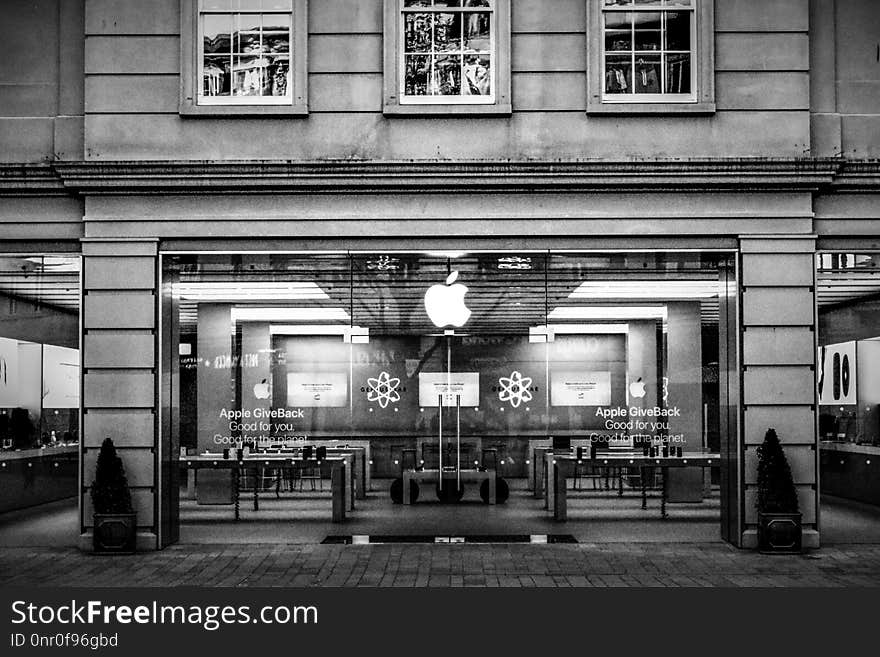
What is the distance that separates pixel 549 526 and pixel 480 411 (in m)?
1.78

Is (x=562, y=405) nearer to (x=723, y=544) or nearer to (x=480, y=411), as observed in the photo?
(x=480, y=411)

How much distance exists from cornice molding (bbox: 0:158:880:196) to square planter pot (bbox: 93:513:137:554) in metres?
3.80

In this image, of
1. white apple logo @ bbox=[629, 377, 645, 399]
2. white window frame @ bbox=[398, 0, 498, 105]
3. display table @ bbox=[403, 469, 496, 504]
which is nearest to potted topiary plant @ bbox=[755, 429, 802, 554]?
white apple logo @ bbox=[629, 377, 645, 399]

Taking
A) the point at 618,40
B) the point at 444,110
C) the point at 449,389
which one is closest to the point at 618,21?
the point at 618,40

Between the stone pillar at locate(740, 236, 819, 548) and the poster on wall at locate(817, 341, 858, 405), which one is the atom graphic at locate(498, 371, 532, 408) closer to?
the stone pillar at locate(740, 236, 819, 548)

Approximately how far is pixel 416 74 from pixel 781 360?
18.1 feet

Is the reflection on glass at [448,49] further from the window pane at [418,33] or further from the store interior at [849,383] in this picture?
the store interior at [849,383]

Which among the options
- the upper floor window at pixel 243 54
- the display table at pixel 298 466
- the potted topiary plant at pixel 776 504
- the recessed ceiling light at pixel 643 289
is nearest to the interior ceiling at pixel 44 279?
the display table at pixel 298 466

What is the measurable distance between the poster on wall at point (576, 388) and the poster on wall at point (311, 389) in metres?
2.73

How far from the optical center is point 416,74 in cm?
1342

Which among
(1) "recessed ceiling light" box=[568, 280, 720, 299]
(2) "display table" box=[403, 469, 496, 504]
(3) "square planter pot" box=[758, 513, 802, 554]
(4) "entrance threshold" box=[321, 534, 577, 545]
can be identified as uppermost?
(1) "recessed ceiling light" box=[568, 280, 720, 299]

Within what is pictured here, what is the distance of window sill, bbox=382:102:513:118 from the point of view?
1322 cm

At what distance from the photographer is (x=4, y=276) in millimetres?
13750

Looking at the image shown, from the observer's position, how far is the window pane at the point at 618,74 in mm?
13391
